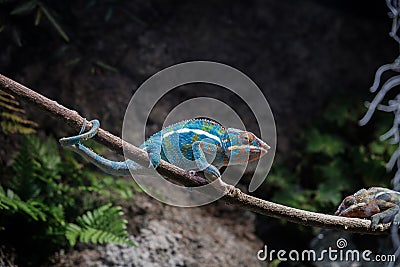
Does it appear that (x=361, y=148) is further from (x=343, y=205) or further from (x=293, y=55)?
(x=343, y=205)

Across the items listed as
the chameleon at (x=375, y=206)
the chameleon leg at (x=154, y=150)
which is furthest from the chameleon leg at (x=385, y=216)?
the chameleon leg at (x=154, y=150)

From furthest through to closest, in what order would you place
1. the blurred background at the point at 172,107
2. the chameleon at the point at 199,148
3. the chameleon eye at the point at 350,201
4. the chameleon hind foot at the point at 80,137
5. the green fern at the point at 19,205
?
1. the blurred background at the point at 172,107
2. the green fern at the point at 19,205
3. the chameleon eye at the point at 350,201
4. the chameleon at the point at 199,148
5. the chameleon hind foot at the point at 80,137

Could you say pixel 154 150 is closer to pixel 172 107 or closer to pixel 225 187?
pixel 225 187

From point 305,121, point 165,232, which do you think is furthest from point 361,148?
point 165,232

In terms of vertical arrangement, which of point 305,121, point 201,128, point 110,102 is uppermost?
point 305,121

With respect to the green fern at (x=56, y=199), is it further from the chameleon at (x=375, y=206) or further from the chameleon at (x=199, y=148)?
the chameleon at (x=375, y=206)

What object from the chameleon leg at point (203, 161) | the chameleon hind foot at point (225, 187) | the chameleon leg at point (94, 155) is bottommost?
the chameleon leg at point (94, 155)
